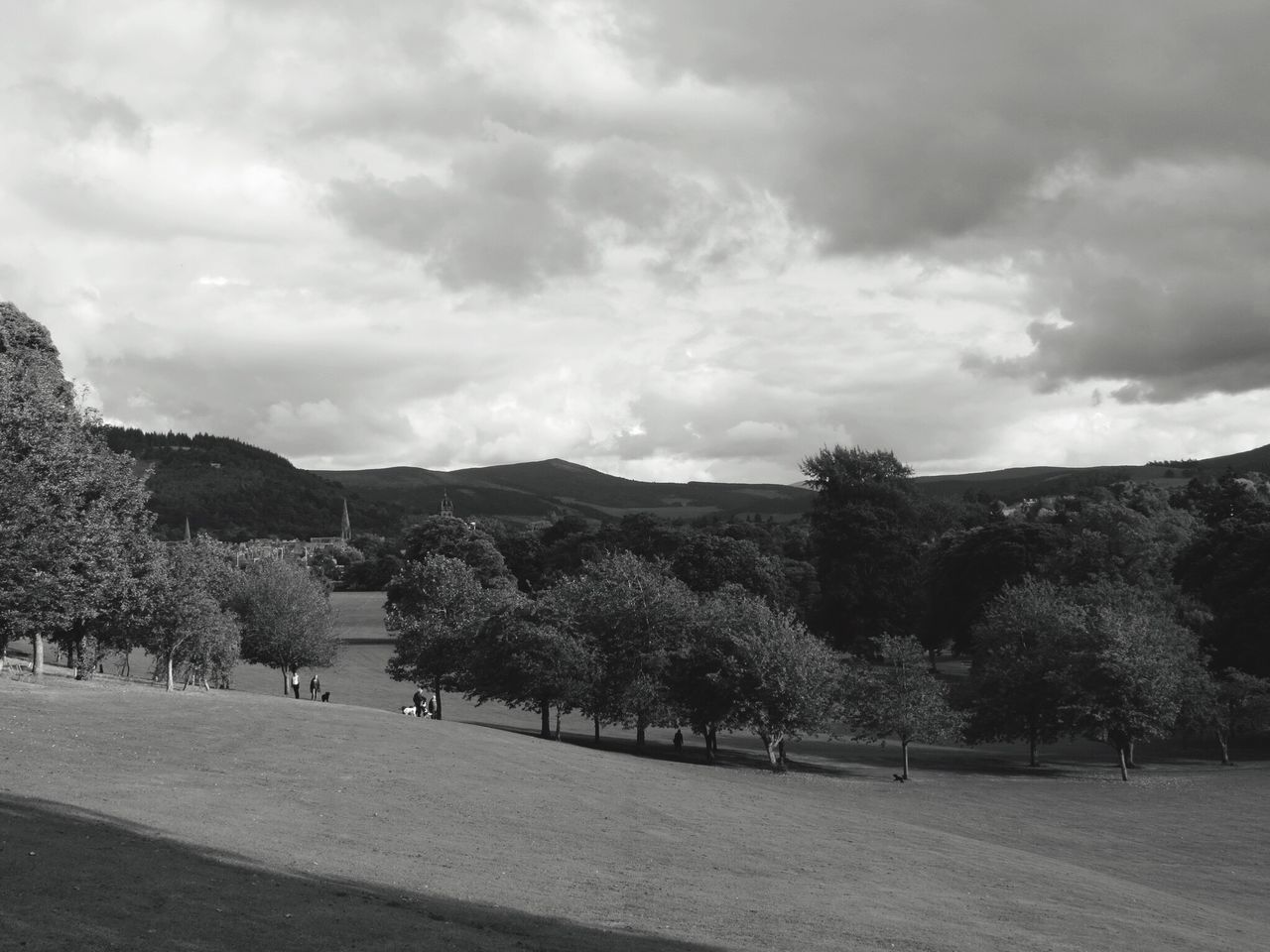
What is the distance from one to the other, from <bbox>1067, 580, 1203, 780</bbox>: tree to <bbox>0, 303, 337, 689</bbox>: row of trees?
51.2m

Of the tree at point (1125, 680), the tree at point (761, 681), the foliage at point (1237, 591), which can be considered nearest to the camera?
the tree at point (761, 681)

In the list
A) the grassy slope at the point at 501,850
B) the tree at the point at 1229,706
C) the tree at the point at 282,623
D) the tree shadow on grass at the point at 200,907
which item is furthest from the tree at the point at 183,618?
the tree at the point at 1229,706

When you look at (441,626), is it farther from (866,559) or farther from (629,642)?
(866,559)

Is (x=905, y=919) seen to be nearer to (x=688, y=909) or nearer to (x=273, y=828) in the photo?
(x=688, y=909)

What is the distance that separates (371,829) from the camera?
26203mm

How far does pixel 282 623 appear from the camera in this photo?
81.2 m

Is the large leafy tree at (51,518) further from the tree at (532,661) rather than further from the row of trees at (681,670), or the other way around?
the row of trees at (681,670)

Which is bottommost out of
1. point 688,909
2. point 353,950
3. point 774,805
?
point 774,805

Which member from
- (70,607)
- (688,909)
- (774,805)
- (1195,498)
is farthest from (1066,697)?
(1195,498)

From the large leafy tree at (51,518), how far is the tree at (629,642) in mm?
27615

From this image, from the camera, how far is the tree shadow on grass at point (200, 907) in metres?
14.9

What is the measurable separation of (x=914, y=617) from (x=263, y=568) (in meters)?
67.2

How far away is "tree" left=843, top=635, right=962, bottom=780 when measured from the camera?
207 feet

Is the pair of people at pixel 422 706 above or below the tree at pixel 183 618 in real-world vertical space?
below
